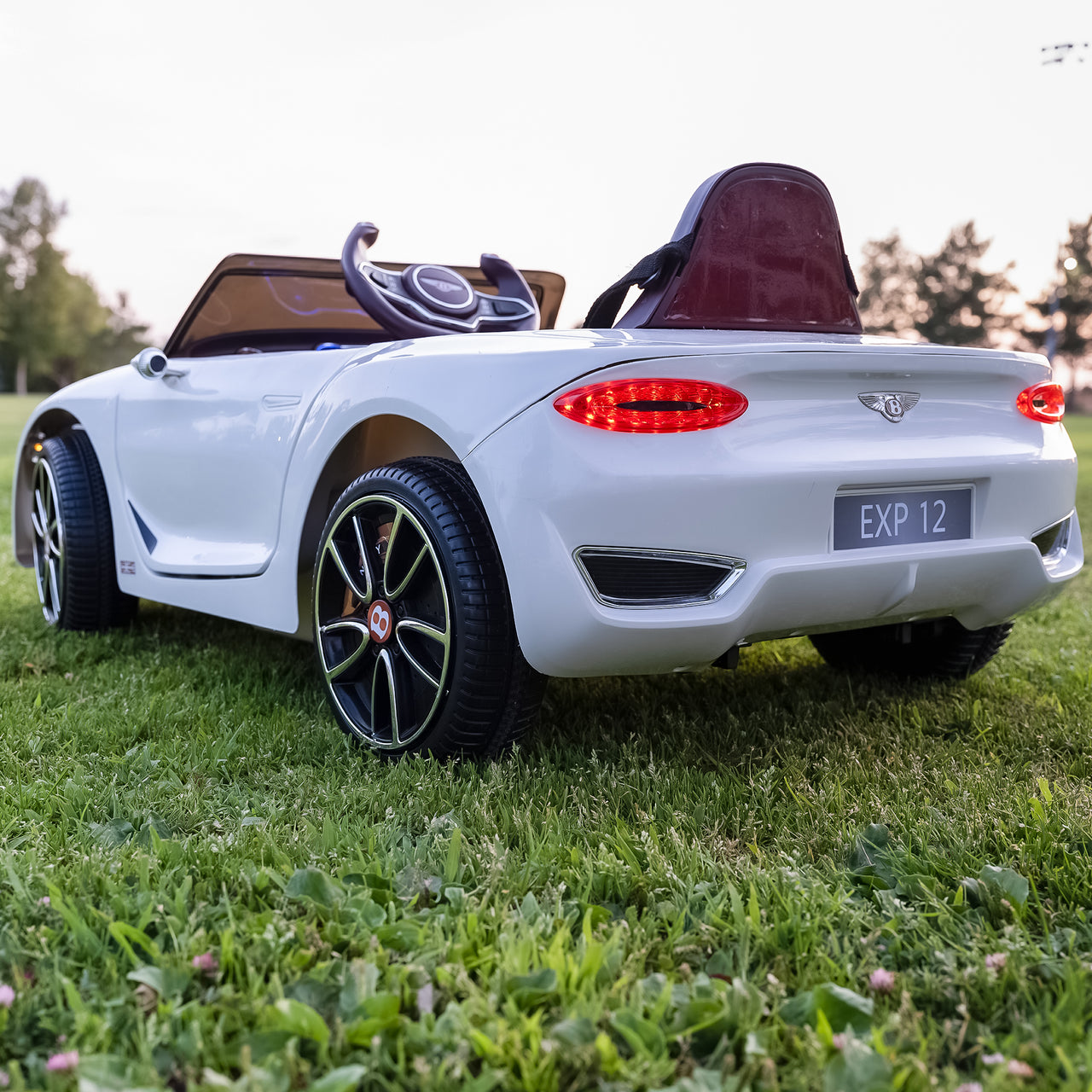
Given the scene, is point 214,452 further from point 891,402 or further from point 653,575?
point 891,402

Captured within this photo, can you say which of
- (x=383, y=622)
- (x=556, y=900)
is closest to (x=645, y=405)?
(x=383, y=622)

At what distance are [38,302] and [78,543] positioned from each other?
232 ft

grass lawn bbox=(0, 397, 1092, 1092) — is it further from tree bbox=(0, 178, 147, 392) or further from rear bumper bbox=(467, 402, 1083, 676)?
tree bbox=(0, 178, 147, 392)

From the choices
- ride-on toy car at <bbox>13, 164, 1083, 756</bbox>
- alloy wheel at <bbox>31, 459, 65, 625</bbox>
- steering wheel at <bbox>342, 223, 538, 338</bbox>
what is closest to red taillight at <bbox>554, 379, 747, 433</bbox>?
ride-on toy car at <bbox>13, 164, 1083, 756</bbox>

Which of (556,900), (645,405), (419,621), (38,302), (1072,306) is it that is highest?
(645,405)

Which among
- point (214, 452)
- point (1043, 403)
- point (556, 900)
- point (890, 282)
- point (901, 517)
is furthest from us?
point (890, 282)

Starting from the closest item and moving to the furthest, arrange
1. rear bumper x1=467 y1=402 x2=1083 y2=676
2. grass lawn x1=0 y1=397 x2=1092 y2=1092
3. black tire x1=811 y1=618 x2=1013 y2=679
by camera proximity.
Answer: grass lawn x1=0 y1=397 x2=1092 y2=1092
rear bumper x1=467 y1=402 x2=1083 y2=676
black tire x1=811 y1=618 x2=1013 y2=679

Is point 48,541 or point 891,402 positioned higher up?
point 891,402

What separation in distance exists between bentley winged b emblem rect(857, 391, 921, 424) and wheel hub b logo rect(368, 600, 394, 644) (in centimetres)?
129

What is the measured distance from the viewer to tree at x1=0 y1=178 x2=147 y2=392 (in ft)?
219

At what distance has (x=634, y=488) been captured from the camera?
2330 millimetres

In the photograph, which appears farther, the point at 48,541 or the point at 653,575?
the point at 48,541

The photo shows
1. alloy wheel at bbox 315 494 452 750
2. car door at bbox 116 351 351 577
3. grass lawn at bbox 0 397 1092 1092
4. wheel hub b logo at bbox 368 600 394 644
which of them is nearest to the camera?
grass lawn at bbox 0 397 1092 1092

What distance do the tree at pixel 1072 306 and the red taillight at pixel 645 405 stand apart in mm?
68657
